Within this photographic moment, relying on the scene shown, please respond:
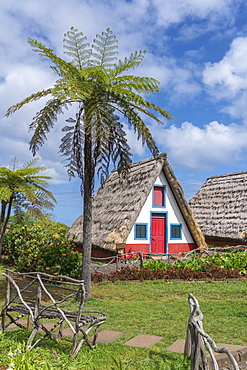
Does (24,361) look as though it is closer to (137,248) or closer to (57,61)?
(57,61)

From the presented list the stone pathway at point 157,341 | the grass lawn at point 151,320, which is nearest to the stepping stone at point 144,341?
the stone pathway at point 157,341

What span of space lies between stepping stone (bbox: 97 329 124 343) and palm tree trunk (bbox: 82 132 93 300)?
10.5 feet

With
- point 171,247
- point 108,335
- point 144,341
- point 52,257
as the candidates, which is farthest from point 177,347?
point 171,247

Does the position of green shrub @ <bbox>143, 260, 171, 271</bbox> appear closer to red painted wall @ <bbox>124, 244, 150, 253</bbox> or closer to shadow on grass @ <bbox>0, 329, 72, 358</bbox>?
red painted wall @ <bbox>124, 244, 150, 253</bbox>

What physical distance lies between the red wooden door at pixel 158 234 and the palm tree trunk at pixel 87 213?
9028mm

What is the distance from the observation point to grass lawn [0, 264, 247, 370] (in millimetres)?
4941

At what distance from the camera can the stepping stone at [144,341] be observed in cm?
556

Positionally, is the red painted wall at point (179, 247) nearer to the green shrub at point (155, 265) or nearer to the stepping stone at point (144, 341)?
the green shrub at point (155, 265)

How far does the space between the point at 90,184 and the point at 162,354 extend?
5572 millimetres

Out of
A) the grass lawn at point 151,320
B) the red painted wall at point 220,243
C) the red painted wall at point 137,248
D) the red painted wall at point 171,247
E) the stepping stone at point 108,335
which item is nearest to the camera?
the grass lawn at point 151,320

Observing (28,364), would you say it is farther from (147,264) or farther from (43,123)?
(147,264)

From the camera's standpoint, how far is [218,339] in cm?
594

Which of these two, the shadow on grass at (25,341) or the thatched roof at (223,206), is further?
the thatched roof at (223,206)

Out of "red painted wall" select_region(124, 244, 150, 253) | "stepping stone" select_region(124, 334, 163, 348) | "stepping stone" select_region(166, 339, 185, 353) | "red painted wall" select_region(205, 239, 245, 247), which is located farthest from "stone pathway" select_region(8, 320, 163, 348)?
"red painted wall" select_region(205, 239, 245, 247)
